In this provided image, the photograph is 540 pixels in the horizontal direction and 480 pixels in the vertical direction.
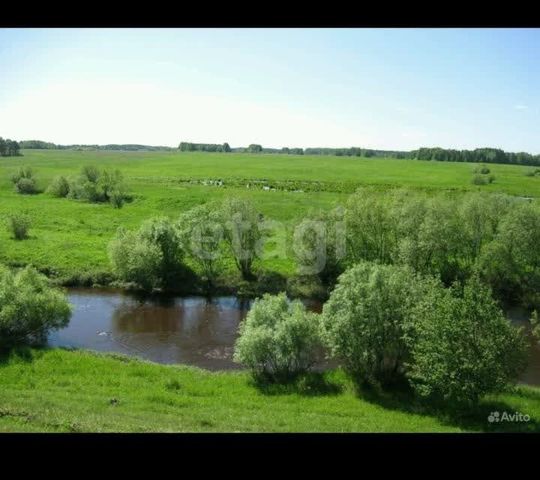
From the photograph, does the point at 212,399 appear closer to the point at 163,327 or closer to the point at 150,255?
the point at 163,327

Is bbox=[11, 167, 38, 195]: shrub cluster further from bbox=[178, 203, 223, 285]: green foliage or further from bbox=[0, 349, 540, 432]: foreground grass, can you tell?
bbox=[0, 349, 540, 432]: foreground grass

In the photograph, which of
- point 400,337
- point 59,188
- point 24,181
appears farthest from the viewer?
point 24,181

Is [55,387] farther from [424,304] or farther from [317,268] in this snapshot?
[317,268]

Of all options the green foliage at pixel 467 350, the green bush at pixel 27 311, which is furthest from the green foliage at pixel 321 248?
the green foliage at pixel 467 350

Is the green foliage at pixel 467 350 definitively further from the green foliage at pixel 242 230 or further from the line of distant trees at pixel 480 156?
the line of distant trees at pixel 480 156

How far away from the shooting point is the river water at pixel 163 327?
27.5 metres

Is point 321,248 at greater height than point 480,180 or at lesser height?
lesser

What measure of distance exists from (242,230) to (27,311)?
55.8 ft

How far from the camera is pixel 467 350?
64.3ft

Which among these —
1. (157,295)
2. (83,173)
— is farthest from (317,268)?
(83,173)

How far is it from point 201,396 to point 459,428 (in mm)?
10049

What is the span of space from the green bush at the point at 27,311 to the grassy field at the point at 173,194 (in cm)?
1261

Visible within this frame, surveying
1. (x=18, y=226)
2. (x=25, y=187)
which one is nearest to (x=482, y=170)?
(x=25, y=187)
